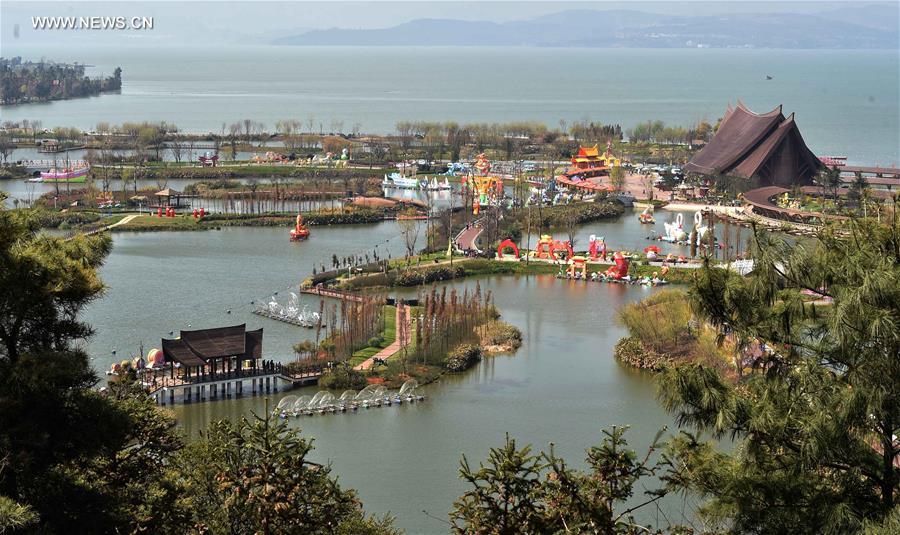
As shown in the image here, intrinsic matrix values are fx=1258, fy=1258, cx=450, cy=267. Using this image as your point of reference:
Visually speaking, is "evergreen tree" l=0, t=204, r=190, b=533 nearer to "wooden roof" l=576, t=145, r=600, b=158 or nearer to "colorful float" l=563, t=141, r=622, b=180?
"colorful float" l=563, t=141, r=622, b=180

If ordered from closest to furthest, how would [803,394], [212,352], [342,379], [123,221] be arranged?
1. [803,394]
2. [212,352]
3. [342,379]
4. [123,221]

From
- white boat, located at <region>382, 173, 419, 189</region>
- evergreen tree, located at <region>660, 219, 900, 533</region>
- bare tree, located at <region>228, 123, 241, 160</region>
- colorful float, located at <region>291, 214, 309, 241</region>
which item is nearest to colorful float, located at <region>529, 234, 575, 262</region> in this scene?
colorful float, located at <region>291, 214, 309, 241</region>

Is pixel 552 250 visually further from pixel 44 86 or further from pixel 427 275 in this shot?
pixel 44 86

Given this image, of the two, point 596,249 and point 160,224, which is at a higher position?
point 596,249

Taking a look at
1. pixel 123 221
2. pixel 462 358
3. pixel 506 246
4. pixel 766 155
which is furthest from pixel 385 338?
pixel 766 155

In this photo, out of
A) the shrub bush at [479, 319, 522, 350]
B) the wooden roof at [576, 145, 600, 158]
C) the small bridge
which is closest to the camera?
the shrub bush at [479, 319, 522, 350]

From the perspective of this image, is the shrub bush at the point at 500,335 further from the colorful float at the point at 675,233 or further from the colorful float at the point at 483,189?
the colorful float at the point at 483,189
